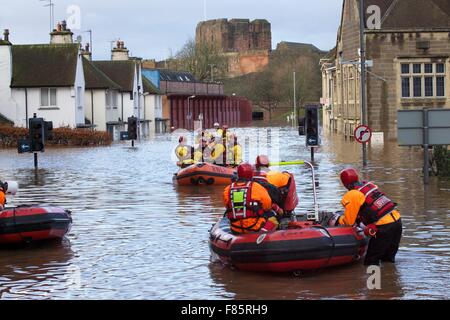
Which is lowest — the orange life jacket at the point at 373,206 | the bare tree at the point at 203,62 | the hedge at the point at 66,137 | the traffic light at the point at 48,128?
the orange life jacket at the point at 373,206

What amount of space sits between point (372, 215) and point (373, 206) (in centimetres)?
13

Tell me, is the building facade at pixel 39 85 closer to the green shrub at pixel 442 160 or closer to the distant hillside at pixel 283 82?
the green shrub at pixel 442 160

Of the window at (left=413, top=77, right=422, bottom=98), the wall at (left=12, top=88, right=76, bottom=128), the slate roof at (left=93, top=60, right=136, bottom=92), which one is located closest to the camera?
Result: the window at (left=413, top=77, right=422, bottom=98)

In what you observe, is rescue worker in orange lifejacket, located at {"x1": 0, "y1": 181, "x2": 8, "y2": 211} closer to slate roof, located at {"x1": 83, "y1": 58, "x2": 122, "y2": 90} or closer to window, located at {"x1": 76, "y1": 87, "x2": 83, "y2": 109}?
window, located at {"x1": 76, "y1": 87, "x2": 83, "y2": 109}

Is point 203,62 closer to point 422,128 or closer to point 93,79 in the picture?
point 93,79

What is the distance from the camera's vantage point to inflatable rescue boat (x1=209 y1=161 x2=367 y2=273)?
13883 mm

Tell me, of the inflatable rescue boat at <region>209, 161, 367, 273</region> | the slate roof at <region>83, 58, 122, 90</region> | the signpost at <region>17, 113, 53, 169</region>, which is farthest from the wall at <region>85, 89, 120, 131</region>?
the inflatable rescue boat at <region>209, 161, 367, 273</region>

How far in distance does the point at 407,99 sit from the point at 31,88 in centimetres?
2564

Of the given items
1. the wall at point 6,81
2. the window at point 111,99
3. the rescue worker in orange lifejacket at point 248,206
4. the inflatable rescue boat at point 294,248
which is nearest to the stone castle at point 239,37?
the window at point 111,99

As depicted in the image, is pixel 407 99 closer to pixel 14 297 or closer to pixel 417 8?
pixel 417 8

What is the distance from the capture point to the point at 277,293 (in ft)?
43.1

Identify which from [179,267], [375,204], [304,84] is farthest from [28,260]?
[304,84]

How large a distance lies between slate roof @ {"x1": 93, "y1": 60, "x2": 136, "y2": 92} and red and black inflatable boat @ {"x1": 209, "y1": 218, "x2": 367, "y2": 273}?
6866 cm

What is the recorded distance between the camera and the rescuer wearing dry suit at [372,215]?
14328mm
